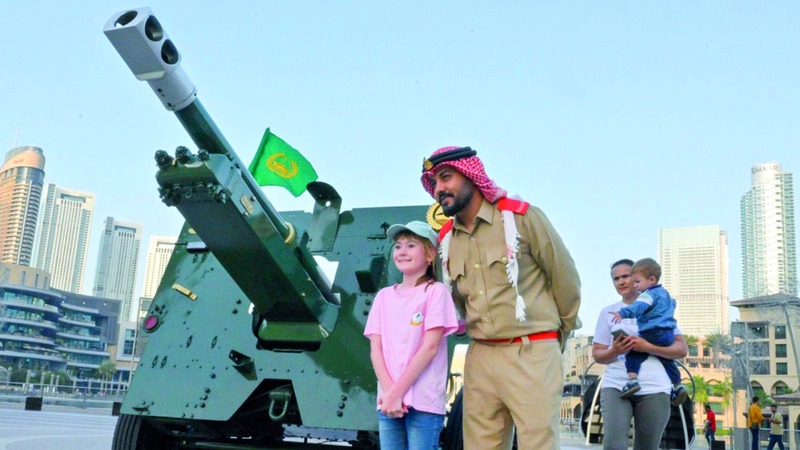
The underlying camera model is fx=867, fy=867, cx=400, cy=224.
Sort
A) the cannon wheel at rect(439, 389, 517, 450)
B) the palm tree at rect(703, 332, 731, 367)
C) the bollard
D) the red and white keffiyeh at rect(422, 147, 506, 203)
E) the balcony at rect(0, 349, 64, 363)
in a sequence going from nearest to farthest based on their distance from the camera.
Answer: the red and white keffiyeh at rect(422, 147, 506, 203)
the cannon wheel at rect(439, 389, 517, 450)
the bollard
the palm tree at rect(703, 332, 731, 367)
the balcony at rect(0, 349, 64, 363)

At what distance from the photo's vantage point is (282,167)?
20.0 feet

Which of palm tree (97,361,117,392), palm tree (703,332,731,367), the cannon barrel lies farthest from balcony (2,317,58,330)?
the cannon barrel

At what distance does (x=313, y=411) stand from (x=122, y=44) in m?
2.31

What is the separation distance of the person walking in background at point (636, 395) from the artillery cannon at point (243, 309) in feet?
3.12

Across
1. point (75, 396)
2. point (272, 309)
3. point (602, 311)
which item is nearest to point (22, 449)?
point (272, 309)

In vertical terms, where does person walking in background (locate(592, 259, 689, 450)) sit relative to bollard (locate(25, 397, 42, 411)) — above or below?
above

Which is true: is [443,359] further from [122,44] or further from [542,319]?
[122,44]

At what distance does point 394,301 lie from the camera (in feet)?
12.2

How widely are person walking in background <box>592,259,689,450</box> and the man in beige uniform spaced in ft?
3.08

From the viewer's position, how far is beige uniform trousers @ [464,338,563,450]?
3123 millimetres

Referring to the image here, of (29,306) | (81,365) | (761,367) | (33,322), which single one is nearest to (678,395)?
(761,367)

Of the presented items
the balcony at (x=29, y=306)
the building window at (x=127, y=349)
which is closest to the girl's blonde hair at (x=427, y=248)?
the balcony at (x=29, y=306)

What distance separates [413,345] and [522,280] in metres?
0.55

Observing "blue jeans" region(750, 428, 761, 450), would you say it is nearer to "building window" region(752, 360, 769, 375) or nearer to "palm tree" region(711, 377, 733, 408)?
"building window" region(752, 360, 769, 375)
